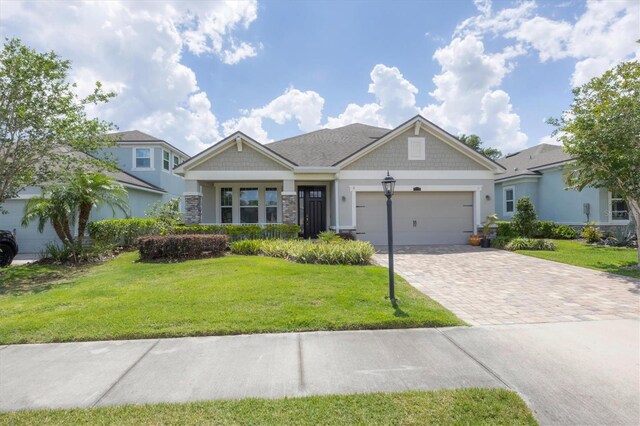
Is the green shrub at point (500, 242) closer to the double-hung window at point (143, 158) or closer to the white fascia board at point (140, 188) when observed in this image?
the white fascia board at point (140, 188)

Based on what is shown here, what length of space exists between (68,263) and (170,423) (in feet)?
33.9

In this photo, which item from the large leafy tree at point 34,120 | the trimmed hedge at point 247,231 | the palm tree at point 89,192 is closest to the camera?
the large leafy tree at point 34,120

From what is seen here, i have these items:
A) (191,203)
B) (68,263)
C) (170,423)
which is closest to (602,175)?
(170,423)

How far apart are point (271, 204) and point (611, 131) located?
1277 centimetres

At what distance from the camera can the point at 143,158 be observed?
1855 cm

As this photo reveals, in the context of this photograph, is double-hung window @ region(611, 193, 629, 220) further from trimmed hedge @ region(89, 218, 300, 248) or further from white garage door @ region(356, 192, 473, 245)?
trimmed hedge @ region(89, 218, 300, 248)

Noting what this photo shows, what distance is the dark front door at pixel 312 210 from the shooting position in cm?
1561

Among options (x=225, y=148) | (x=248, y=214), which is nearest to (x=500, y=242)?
(x=248, y=214)

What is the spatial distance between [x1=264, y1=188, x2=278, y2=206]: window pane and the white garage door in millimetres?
4102

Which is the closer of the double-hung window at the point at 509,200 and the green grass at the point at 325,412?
the green grass at the point at 325,412

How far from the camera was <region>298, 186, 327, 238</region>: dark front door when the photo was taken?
51.2 feet

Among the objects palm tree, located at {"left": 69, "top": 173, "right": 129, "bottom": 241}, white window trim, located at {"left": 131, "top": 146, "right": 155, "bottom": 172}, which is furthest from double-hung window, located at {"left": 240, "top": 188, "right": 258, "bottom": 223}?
white window trim, located at {"left": 131, "top": 146, "right": 155, "bottom": 172}

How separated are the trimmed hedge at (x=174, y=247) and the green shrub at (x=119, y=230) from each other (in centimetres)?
192

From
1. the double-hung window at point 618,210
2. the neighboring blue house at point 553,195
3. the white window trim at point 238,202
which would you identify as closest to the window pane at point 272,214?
the white window trim at point 238,202
